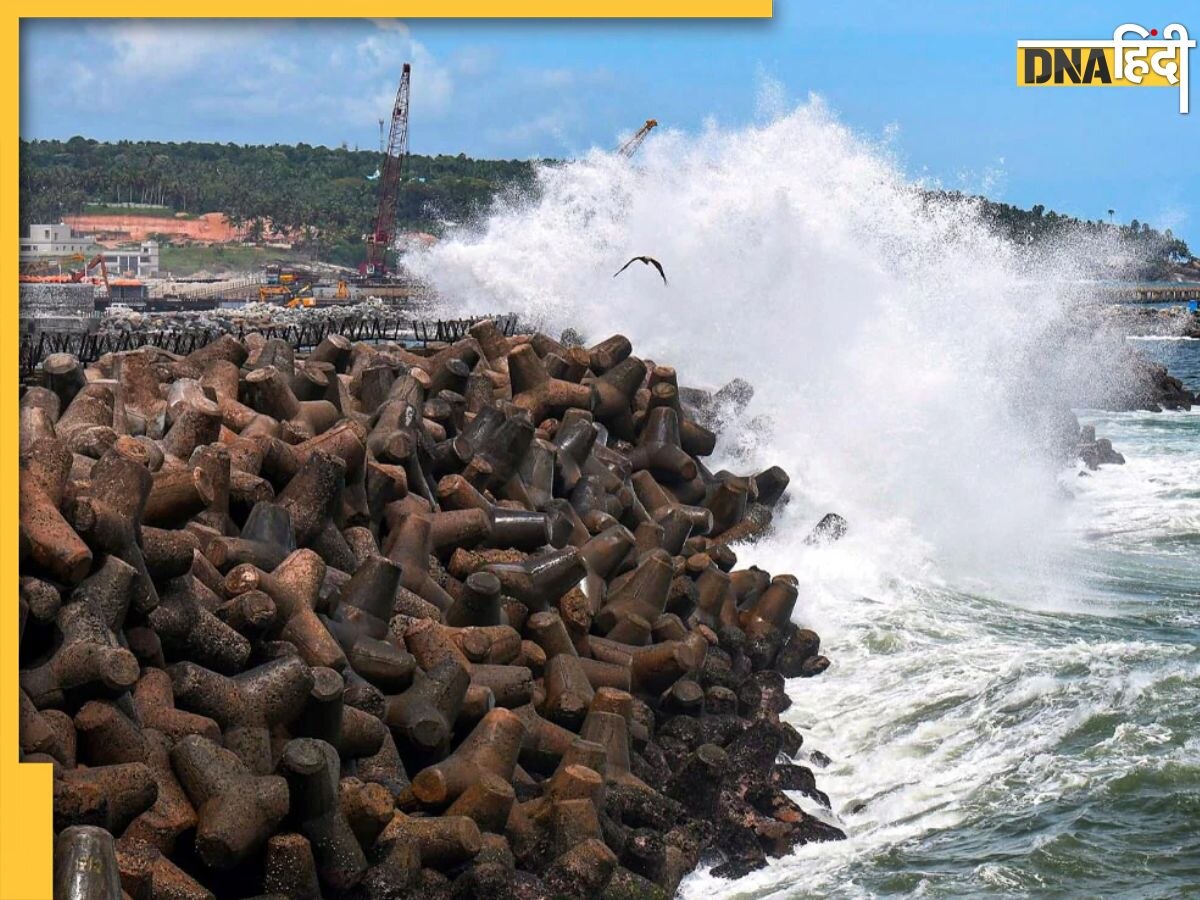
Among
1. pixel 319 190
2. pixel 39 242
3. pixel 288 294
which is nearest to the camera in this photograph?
pixel 39 242

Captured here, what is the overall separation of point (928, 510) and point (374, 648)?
12228mm

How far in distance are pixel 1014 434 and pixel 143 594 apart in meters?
18.4

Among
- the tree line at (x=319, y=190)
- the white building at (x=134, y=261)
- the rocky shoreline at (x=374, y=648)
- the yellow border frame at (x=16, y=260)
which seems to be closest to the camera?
the yellow border frame at (x=16, y=260)

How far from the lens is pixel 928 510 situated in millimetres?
19828

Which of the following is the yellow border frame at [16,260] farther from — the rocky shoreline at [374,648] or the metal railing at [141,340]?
the metal railing at [141,340]

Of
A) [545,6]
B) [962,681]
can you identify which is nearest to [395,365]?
[962,681]

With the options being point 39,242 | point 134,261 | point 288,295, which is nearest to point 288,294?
point 288,295

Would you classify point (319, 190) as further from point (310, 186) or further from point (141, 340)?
point (141, 340)

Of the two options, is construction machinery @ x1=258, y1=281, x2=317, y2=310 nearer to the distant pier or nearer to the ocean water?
the ocean water

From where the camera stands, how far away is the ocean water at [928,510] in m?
9.97

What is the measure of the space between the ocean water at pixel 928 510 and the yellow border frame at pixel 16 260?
213 inches

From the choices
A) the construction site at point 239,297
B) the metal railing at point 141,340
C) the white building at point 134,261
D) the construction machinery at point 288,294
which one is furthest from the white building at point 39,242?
the construction machinery at point 288,294

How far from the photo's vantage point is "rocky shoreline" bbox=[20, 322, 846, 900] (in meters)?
7.14

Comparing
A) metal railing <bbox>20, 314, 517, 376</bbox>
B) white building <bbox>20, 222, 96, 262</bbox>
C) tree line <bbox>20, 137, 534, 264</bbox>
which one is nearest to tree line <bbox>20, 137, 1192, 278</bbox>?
tree line <bbox>20, 137, 534, 264</bbox>
